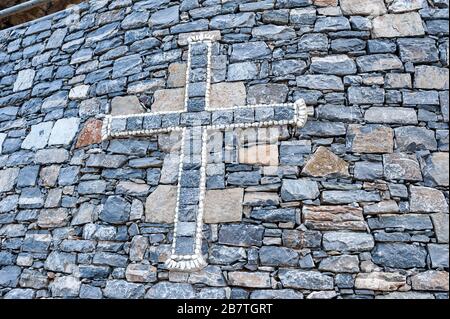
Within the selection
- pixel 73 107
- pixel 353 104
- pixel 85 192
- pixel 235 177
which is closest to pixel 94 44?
pixel 73 107

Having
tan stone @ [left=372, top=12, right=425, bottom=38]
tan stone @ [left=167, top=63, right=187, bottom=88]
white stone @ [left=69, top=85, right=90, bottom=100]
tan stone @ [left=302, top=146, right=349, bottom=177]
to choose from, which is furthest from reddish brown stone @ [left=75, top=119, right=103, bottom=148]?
tan stone @ [left=372, top=12, right=425, bottom=38]

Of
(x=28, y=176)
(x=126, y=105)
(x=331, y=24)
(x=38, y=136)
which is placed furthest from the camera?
(x=38, y=136)

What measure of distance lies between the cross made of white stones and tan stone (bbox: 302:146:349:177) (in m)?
0.25

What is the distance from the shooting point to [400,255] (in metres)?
2.62

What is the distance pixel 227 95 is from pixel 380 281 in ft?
5.14

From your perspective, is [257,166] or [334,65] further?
[334,65]

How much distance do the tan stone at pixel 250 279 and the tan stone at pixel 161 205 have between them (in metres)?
0.56

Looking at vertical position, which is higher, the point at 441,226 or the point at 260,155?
the point at 260,155

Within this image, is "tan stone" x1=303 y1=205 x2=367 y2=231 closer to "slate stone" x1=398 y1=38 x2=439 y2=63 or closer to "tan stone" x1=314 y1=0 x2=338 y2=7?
"slate stone" x1=398 y1=38 x2=439 y2=63

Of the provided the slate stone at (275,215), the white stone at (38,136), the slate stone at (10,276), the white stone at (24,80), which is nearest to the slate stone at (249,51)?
the slate stone at (275,215)

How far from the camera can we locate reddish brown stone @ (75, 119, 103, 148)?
3.44m

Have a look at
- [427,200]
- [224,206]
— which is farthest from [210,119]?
[427,200]

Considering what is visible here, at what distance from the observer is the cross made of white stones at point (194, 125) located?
2.86m

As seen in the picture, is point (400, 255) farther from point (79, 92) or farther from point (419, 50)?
point (79, 92)
